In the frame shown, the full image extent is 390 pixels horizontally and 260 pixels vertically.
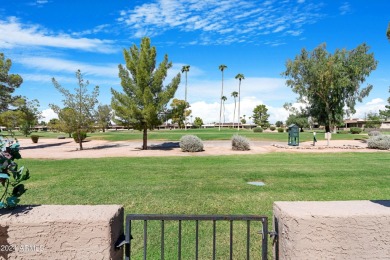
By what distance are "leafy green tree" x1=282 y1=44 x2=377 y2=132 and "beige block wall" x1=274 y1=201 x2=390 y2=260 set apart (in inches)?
1341

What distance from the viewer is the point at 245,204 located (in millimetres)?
6961

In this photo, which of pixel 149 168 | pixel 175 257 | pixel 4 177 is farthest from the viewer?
pixel 149 168

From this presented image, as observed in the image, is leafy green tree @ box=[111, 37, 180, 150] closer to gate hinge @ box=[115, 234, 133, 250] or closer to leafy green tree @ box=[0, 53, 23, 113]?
leafy green tree @ box=[0, 53, 23, 113]

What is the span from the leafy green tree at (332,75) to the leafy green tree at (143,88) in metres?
20.3

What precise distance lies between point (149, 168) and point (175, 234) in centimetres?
775

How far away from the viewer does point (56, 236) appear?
2768 mm

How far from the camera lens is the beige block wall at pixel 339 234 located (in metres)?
2.79

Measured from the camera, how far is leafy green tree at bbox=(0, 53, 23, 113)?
945 inches

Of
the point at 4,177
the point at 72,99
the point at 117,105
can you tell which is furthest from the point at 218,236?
the point at 72,99

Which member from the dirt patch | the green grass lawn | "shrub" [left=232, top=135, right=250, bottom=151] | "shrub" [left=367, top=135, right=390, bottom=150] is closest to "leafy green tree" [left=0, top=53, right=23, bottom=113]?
the dirt patch

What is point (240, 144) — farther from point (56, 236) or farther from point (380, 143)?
point (56, 236)

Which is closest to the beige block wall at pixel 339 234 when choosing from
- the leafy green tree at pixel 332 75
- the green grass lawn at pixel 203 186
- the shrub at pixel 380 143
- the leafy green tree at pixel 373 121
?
the green grass lawn at pixel 203 186

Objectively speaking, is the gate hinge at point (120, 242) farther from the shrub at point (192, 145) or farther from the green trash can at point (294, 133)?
the green trash can at point (294, 133)

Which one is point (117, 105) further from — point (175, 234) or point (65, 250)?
point (65, 250)
